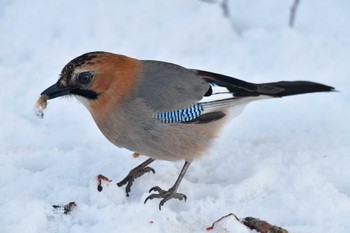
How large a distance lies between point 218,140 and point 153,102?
0.72m

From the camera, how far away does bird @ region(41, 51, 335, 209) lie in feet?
15.3

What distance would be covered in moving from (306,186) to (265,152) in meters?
0.60

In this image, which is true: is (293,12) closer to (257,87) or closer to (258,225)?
(257,87)

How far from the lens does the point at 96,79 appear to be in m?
4.68

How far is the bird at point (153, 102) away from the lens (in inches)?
184

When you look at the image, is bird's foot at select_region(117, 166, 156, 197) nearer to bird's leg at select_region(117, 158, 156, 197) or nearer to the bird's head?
bird's leg at select_region(117, 158, 156, 197)

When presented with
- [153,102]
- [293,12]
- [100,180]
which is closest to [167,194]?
[100,180]

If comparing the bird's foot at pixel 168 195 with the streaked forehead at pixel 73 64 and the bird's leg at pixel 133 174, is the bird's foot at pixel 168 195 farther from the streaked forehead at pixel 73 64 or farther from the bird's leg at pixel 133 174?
the streaked forehead at pixel 73 64

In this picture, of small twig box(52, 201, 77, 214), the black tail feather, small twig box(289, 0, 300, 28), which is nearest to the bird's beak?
small twig box(52, 201, 77, 214)

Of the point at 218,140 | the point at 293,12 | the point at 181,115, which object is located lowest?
the point at 218,140

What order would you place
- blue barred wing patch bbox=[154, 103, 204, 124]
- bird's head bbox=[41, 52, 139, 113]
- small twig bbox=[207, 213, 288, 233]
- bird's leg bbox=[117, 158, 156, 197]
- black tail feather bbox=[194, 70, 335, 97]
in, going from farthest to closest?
black tail feather bbox=[194, 70, 335, 97] → bird's leg bbox=[117, 158, 156, 197] → blue barred wing patch bbox=[154, 103, 204, 124] → bird's head bbox=[41, 52, 139, 113] → small twig bbox=[207, 213, 288, 233]

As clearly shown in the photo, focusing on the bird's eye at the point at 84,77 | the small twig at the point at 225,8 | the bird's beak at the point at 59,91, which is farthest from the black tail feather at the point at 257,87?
the small twig at the point at 225,8

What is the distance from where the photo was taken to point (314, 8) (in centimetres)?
741

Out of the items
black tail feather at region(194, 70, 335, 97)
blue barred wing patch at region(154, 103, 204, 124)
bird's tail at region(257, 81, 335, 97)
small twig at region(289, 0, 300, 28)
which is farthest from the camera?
small twig at region(289, 0, 300, 28)
